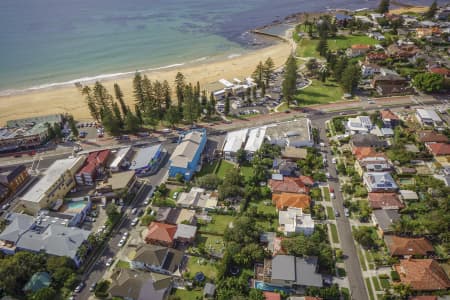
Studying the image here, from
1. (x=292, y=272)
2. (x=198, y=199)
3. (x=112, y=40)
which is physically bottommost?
(x=292, y=272)

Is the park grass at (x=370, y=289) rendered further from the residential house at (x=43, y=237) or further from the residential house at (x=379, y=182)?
the residential house at (x=43, y=237)

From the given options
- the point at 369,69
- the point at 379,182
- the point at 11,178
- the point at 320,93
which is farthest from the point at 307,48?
the point at 11,178

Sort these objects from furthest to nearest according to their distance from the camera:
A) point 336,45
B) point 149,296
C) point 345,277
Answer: point 336,45 → point 345,277 → point 149,296

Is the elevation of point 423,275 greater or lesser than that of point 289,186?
lesser

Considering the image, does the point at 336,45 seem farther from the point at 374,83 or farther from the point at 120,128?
the point at 120,128

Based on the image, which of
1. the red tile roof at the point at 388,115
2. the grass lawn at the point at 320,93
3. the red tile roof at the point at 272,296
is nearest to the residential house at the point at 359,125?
the red tile roof at the point at 388,115

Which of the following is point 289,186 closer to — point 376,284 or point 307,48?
point 376,284

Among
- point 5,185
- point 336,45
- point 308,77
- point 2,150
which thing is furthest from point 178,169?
point 336,45

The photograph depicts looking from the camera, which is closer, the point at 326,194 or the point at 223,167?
the point at 326,194
